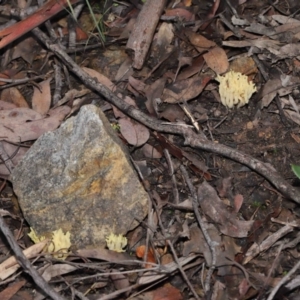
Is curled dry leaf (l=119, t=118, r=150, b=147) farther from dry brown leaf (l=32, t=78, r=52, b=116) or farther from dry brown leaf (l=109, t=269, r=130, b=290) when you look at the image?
dry brown leaf (l=109, t=269, r=130, b=290)

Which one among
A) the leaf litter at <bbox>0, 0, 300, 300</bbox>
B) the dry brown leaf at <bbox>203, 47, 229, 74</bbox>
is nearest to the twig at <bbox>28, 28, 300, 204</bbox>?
the leaf litter at <bbox>0, 0, 300, 300</bbox>

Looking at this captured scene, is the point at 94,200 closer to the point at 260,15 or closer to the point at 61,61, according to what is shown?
the point at 61,61

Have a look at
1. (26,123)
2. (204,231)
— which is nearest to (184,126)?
(204,231)

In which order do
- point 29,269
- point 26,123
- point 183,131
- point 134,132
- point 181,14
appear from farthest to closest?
point 181,14 < point 26,123 < point 134,132 < point 183,131 < point 29,269

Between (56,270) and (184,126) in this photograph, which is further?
(184,126)

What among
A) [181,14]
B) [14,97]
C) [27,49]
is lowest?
[181,14]

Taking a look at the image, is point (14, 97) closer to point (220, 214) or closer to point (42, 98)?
point (42, 98)

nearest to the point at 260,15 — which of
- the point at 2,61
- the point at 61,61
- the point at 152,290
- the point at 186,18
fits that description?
the point at 186,18
